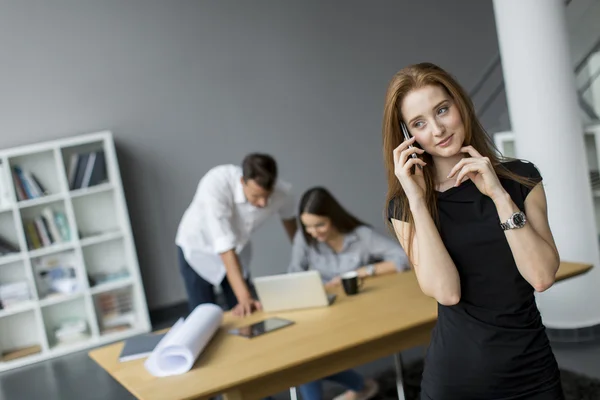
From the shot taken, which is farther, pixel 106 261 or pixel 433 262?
pixel 106 261

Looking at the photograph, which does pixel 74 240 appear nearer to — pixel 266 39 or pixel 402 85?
pixel 266 39

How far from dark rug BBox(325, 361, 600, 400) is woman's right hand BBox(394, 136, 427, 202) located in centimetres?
213

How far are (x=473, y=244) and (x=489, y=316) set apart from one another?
16 cm

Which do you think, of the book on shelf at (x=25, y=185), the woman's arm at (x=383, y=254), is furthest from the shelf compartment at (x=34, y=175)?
the woman's arm at (x=383, y=254)

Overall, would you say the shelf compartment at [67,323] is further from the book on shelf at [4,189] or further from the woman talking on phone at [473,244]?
the woman talking on phone at [473,244]

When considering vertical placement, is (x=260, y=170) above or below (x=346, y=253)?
above

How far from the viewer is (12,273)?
5.98 meters

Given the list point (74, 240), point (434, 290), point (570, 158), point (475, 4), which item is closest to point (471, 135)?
point (434, 290)

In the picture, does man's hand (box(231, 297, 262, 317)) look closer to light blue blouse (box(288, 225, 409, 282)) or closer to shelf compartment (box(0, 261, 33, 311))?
light blue blouse (box(288, 225, 409, 282))

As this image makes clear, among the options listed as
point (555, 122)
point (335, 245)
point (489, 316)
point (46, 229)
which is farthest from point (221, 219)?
point (46, 229)

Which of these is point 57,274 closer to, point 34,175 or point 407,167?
point 34,175

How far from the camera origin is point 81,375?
5.09m

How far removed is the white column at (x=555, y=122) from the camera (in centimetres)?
399

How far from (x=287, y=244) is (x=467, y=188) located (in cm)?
544
